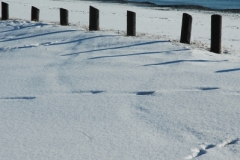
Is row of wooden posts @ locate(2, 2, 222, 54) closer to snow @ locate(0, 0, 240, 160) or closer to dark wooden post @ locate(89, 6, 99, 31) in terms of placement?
dark wooden post @ locate(89, 6, 99, 31)

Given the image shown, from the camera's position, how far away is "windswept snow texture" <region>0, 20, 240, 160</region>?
4.20m

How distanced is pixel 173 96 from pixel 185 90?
0.92ft

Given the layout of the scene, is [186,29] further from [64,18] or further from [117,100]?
[117,100]

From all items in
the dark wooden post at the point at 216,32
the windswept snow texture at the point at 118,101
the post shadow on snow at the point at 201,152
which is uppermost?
the dark wooden post at the point at 216,32

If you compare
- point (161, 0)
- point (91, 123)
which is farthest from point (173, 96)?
point (161, 0)

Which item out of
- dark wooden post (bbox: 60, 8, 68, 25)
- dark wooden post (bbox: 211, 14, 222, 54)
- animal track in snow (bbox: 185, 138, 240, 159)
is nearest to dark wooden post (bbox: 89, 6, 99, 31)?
dark wooden post (bbox: 60, 8, 68, 25)

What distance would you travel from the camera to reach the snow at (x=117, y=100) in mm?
4207

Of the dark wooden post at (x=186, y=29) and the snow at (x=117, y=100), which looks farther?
the dark wooden post at (x=186, y=29)

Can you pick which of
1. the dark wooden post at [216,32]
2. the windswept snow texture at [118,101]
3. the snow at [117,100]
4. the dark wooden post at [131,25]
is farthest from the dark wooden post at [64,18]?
the dark wooden post at [216,32]

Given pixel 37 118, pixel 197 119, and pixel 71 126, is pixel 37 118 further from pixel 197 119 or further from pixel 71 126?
pixel 197 119

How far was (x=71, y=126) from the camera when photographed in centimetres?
472

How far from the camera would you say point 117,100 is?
5.50 m

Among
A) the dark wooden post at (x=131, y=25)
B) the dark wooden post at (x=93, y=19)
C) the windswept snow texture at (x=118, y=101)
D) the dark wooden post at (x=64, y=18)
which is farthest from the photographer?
the dark wooden post at (x=64, y=18)

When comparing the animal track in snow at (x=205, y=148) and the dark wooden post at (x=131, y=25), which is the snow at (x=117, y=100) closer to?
the animal track in snow at (x=205, y=148)
